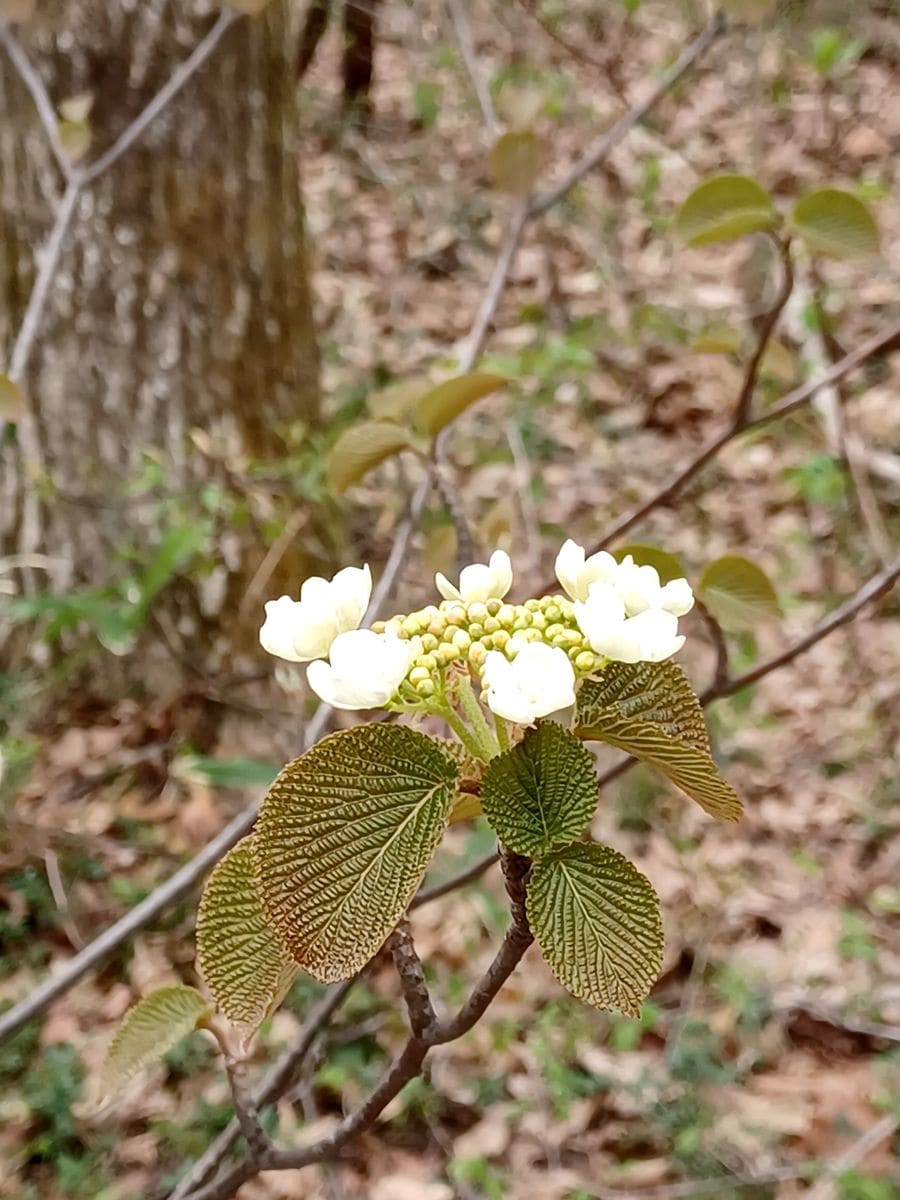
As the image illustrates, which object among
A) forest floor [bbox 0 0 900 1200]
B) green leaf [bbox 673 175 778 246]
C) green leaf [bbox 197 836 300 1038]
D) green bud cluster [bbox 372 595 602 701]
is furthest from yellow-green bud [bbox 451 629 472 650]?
forest floor [bbox 0 0 900 1200]

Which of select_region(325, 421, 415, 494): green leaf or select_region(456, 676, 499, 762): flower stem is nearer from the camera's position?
select_region(456, 676, 499, 762): flower stem

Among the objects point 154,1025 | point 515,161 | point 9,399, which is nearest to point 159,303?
point 515,161

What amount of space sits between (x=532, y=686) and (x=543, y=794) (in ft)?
0.13

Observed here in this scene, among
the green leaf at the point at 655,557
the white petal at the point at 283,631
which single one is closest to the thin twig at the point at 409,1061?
the white petal at the point at 283,631

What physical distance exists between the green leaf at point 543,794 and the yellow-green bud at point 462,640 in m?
0.04

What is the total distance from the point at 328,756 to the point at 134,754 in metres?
1.45

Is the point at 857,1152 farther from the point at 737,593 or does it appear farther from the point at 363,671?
the point at 363,671

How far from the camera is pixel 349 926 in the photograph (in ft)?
1.07

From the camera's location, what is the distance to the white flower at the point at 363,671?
0.32 metres

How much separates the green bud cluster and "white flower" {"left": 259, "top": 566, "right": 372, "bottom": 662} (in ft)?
0.05

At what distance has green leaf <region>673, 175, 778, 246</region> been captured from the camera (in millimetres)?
736

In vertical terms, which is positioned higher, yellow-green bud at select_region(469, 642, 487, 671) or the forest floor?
yellow-green bud at select_region(469, 642, 487, 671)

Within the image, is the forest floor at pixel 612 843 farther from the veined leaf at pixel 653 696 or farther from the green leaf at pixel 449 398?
the veined leaf at pixel 653 696

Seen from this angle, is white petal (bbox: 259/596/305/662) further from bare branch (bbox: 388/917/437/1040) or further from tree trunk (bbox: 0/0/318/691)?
tree trunk (bbox: 0/0/318/691)
